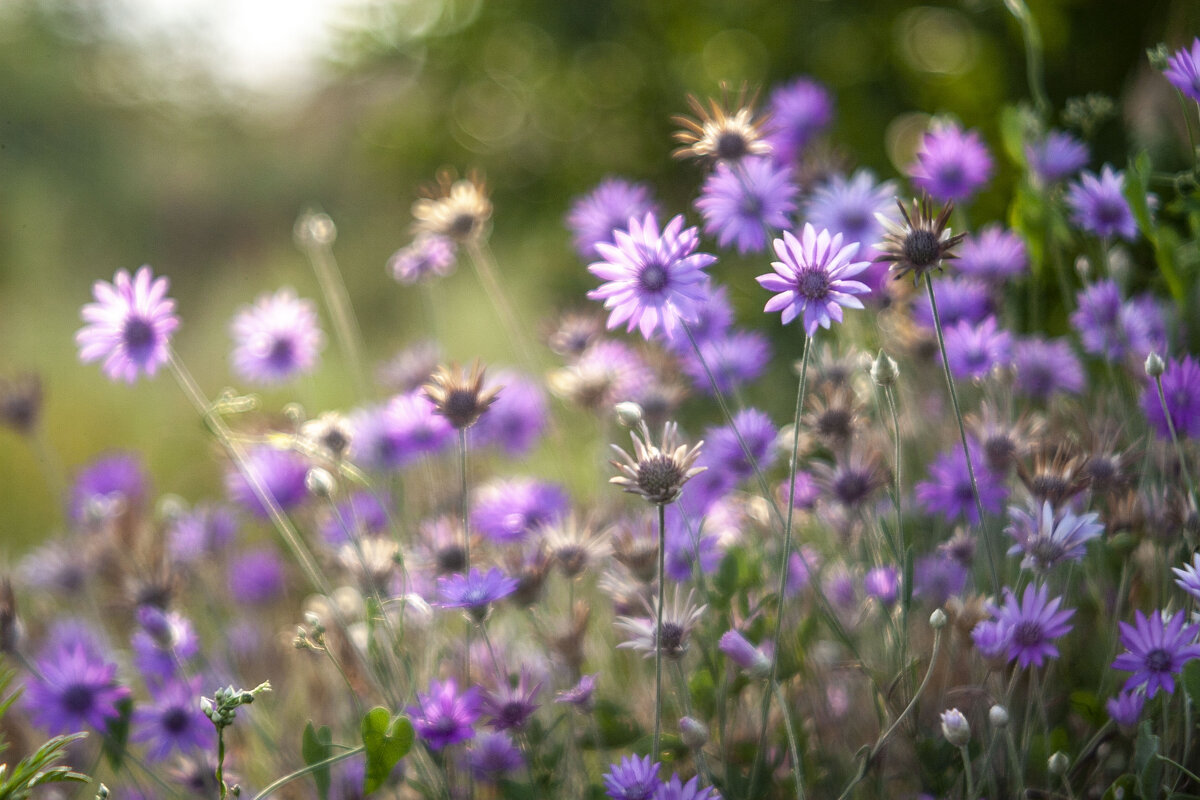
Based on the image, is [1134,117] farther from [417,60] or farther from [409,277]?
[417,60]

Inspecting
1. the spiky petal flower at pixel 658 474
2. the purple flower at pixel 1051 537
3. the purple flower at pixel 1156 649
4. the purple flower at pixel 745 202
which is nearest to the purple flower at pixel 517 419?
the purple flower at pixel 745 202

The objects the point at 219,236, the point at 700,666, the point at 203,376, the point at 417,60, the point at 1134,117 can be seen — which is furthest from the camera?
the point at 219,236

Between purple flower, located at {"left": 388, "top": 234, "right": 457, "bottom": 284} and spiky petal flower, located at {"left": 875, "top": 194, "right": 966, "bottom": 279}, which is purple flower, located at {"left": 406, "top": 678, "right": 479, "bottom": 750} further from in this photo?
purple flower, located at {"left": 388, "top": 234, "right": 457, "bottom": 284}

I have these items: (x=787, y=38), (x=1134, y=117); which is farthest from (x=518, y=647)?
(x=787, y=38)

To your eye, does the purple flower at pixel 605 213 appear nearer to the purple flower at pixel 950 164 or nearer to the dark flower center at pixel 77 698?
the purple flower at pixel 950 164

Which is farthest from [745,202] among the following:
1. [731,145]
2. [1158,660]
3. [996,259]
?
[1158,660]
